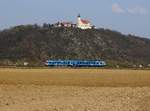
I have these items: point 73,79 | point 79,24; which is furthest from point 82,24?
point 73,79

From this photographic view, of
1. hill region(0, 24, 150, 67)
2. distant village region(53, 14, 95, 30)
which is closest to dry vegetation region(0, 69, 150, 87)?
hill region(0, 24, 150, 67)

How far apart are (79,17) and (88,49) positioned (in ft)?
51.0

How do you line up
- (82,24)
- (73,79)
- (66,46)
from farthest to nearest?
(82,24) → (66,46) → (73,79)

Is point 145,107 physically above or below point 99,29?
below

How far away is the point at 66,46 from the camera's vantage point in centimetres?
15788

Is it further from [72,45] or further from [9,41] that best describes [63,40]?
[9,41]

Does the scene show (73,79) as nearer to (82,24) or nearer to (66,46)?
(66,46)

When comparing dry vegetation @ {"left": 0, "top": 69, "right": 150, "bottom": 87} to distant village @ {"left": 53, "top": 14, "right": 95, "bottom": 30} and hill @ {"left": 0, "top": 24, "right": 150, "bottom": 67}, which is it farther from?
distant village @ {"left": 53, "top": 14, "right": 95, "bottom": 30}

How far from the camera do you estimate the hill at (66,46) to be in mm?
150125

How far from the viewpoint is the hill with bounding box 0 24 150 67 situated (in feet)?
493

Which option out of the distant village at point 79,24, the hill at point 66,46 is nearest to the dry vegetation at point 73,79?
the hill at point 66,46

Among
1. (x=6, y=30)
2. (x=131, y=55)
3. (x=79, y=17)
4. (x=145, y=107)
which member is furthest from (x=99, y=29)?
(x=145, y=107)

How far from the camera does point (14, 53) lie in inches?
5935

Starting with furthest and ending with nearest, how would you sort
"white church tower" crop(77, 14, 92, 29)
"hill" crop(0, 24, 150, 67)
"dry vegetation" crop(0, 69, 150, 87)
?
"white church tower" crop(77, 14, 92, 29)
"hill" crop(0, 24, 150, 67)
"dry vegetation" crop(0, 69, 150, 87)
